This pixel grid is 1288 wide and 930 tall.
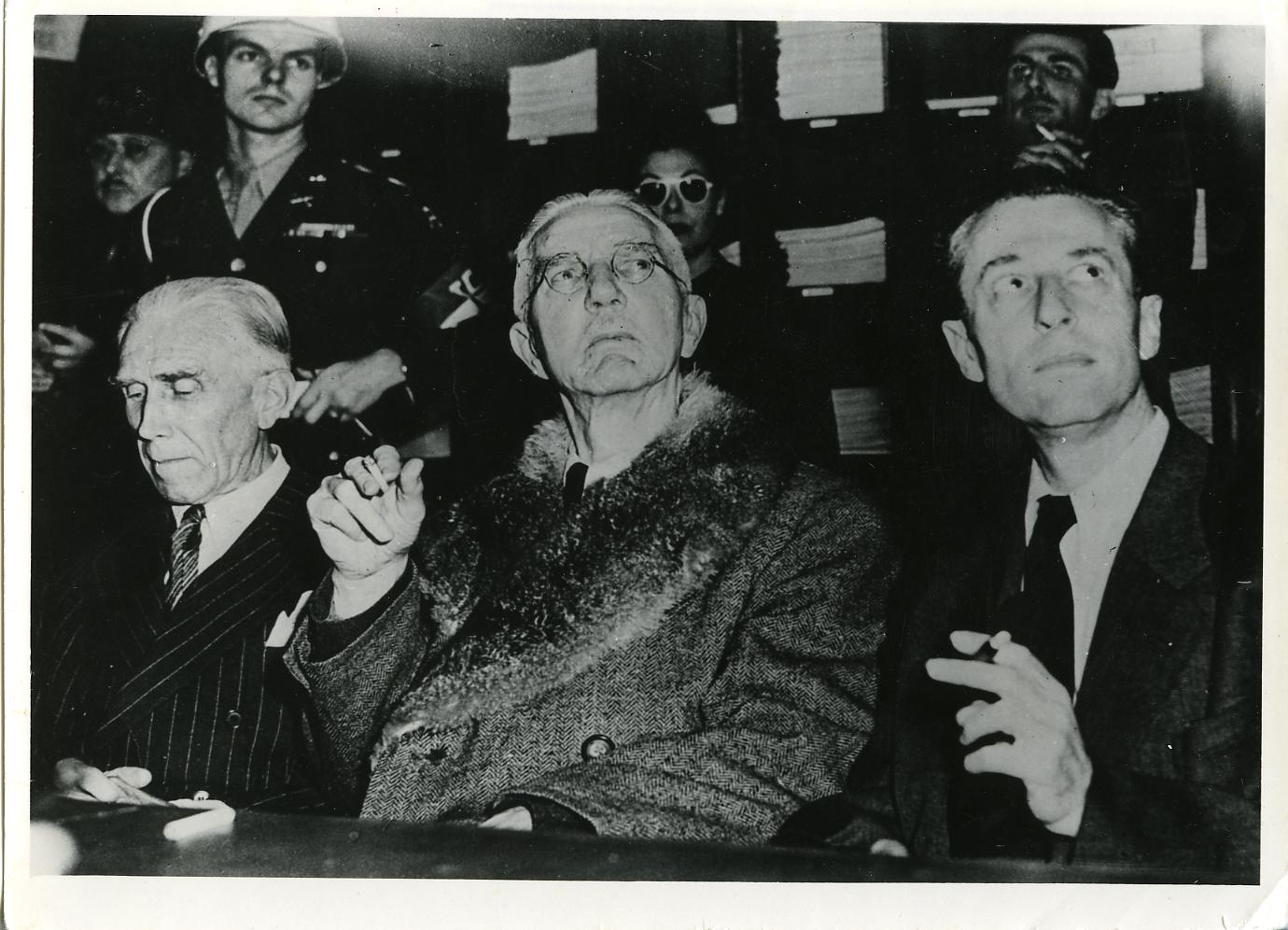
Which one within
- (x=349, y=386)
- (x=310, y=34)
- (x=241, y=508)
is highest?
(x=310, y=34)

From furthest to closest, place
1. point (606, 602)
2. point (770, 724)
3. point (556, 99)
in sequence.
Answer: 1. point (556, 99)
2. point (606, 602)
3. point (770, 724)

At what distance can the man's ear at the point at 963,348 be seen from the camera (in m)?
3.03

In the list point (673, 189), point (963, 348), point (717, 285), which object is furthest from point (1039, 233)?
point (673, 189)

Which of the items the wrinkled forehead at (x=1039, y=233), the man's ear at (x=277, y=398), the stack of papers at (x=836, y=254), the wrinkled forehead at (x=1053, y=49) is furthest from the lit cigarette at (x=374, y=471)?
the wrinkled forehead at (x=1053, y=49)

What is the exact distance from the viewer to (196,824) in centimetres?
301

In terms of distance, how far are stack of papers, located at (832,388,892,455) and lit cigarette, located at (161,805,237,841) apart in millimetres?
1672

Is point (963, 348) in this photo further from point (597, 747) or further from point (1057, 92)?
point (597, 747)

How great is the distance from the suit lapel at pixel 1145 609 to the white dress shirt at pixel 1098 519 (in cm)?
2

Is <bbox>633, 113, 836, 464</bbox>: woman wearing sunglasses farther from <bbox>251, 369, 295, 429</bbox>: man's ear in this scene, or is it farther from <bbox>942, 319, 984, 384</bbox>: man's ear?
<bbox>251, 369, 295, 429</bbox>: man's ear

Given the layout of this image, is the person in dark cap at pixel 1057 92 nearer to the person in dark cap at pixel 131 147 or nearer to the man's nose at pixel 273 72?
the man's nose at pixel 273 72

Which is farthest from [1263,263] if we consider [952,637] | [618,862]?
[618,862]

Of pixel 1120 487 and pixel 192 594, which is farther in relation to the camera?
pixel 192 594

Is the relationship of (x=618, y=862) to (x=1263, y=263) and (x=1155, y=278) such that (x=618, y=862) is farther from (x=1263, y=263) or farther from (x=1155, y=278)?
(x=1263, y=263)

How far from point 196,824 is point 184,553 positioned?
2.07 feet
